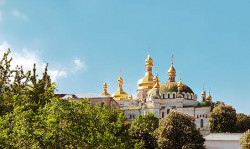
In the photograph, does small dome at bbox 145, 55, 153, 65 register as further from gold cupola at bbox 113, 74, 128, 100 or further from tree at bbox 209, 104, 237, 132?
tree at bbox 209, 104, 237, 132

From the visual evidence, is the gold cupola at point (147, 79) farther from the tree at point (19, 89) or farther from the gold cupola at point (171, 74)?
the tree at point (19, 89)

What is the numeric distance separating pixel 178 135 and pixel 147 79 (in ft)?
202

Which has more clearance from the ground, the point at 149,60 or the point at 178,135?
the point at 149,60

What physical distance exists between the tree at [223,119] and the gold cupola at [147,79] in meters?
35.3

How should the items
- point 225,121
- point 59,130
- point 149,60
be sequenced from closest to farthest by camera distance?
1. point 59,130
2. point 225,121
3. point 149,60

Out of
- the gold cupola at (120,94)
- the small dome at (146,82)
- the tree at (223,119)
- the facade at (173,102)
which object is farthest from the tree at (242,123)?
the gold cupola at (120,94)

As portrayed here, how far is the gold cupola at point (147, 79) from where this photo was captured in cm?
9606

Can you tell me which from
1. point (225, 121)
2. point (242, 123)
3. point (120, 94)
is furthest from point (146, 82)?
point (225, 121)

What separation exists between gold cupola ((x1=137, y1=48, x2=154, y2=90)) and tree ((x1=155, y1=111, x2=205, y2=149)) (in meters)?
59.2

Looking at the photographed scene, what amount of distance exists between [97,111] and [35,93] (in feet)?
14.7

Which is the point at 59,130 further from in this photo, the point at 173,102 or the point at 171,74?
the point at 171,74

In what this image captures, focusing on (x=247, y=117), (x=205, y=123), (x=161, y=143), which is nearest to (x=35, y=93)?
(x=161, y=143)

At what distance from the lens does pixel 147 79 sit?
3812 inches

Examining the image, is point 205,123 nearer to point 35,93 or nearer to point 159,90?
point 159,90
